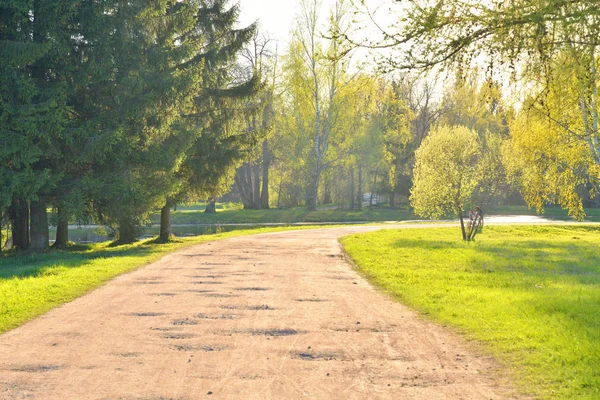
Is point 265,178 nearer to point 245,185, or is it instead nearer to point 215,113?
point 245,185

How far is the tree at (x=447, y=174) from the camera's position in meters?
29.4

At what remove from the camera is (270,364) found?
6.93 meters

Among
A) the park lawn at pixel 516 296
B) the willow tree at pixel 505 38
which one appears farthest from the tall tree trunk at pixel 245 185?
the willow tree at pixel 505 38

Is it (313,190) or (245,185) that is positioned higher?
(245,185)

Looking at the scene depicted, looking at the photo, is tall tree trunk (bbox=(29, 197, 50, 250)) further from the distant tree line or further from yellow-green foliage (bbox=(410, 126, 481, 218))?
yellow-green foliage (bbox=(410, 126, 481, 218))

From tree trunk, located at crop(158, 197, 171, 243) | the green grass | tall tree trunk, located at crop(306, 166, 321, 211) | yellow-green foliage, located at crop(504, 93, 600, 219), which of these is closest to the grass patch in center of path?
tree trunk, located at crop(158, 197, 171, 243)

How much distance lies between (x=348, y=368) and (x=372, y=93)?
49.7m

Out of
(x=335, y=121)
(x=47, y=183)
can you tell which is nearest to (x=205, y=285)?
(x=47, y=183)

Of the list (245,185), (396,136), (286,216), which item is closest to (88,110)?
(286,216)

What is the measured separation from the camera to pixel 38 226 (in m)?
22.2

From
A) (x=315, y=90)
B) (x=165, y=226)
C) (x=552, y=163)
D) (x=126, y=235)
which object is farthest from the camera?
(x=315, y=90)

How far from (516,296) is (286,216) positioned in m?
43.2

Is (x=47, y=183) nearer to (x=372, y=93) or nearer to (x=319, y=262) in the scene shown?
(x=319, y=262)

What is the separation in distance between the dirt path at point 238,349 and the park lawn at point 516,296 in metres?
0.53
